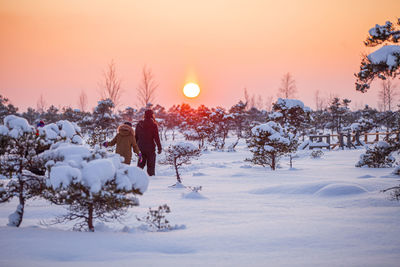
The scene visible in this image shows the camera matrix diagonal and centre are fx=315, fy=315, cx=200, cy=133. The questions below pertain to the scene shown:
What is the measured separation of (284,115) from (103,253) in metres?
21.6

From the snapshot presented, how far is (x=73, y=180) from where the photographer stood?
343 centimetres

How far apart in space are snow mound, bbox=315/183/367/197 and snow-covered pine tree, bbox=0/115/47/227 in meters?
5.14

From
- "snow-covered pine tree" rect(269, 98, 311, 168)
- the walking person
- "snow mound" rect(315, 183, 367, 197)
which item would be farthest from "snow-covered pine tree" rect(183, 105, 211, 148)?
"snow mound" rect(315, 183, 367, 197)

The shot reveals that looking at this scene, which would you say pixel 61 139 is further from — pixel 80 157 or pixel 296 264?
pixel 296 264

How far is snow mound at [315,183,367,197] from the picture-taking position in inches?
245

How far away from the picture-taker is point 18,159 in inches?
154

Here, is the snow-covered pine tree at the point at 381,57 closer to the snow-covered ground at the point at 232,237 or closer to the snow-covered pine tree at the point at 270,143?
the snow-covered ground at the point at 232,237

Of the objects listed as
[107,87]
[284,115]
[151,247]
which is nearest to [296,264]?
[151,247]

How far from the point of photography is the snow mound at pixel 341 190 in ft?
20.4

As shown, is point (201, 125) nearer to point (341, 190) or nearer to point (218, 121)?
point (218, 121)

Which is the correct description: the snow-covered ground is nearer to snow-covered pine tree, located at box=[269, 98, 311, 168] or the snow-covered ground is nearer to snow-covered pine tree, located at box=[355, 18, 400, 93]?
snow-covered pine tree, located at box=[355, 18, 400, 93]

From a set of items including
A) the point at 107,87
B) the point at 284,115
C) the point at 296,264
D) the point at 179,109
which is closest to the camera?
the point at 296,264

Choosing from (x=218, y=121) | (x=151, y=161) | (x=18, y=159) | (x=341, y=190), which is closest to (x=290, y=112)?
(x=218, y=121)

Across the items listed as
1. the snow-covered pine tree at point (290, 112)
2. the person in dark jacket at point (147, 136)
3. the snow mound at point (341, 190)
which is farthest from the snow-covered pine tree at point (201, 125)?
the snow mound at point (341, 190)
